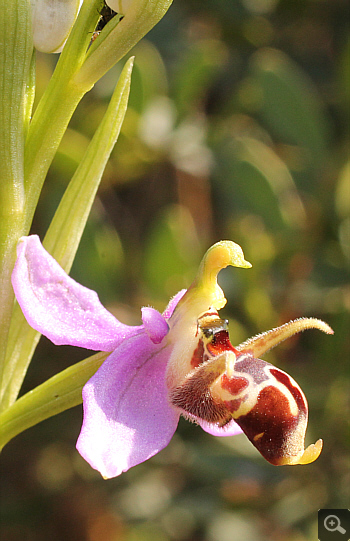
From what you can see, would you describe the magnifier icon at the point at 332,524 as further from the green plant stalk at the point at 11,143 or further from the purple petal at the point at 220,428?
the green plant stalk at the point at 11,143

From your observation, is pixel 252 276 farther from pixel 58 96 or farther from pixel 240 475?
pixel 58 96

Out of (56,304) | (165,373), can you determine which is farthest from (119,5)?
(165,373)

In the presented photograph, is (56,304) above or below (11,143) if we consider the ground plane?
below

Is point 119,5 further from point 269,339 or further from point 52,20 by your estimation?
point 269,339

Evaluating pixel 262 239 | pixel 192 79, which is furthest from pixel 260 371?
pixel 192 79

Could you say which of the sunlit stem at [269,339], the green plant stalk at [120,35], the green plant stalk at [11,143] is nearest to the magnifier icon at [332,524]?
the sunlit stem at [269,339]

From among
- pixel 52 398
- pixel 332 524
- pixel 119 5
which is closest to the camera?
pixel 119 5
